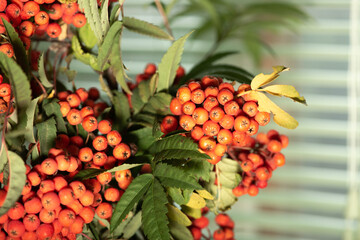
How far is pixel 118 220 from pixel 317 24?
1.01 meters

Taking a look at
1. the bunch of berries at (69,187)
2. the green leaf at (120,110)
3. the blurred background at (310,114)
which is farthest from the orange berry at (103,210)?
the blurred background at (310,114)

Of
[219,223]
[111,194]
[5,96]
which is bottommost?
[219,223]

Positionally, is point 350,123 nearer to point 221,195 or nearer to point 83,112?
point 221,195

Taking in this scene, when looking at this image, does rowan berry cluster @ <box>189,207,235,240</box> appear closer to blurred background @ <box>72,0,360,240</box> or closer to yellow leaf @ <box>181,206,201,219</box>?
yellow leaf @ <box>181,206,201,219</box>

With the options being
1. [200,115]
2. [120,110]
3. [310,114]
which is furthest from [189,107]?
[310,114]

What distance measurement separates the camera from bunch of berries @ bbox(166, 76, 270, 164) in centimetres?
36

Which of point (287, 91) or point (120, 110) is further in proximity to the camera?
point (120, 110)

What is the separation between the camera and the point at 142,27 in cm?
42

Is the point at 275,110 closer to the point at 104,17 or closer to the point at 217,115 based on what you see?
the point at 217,115

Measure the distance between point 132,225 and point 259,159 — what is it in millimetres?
163

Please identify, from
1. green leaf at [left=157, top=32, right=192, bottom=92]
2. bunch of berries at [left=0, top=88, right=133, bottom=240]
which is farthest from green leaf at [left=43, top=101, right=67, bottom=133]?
green leaf at [left=157, top=32, right=192, bottom=92]

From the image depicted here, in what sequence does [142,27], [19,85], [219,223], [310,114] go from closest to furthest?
[19,85] → [142,27] → [219,223] → [310,114]

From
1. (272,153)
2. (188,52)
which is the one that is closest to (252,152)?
(272,153)

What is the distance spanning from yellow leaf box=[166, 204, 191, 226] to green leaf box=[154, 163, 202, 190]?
54mm
